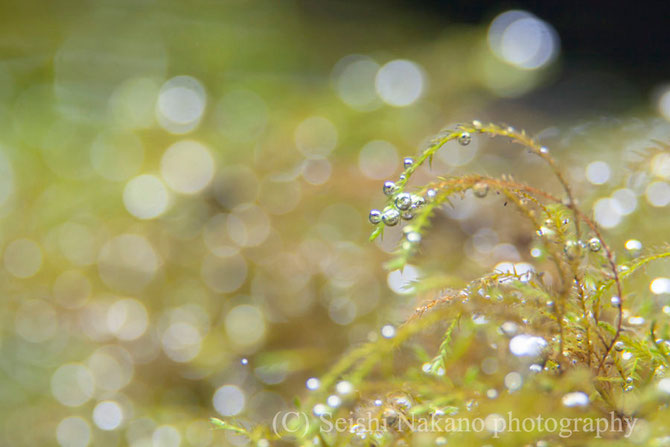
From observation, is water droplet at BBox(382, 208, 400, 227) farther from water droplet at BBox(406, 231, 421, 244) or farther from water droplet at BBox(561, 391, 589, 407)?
water droplet at BBox(561, 391, 589, 407)

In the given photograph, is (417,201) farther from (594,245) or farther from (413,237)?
(594,245)

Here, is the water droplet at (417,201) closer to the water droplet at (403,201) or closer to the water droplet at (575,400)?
the water droplet at (403,201)

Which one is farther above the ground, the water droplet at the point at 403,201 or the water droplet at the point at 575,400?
the water droplet at the point at 403,201

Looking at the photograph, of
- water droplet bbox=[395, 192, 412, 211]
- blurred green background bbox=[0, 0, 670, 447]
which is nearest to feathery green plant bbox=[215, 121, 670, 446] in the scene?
water droplet bbox=[395, 192, 412, 211]

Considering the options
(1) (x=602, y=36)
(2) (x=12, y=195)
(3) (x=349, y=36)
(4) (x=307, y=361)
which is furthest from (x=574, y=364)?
(1) (x=602, y=36)

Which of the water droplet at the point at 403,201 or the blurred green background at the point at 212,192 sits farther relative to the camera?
the blurred green background at the point at 212,192

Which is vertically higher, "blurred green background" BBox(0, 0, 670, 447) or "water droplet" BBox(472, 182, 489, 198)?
"water droplet" BBox(472, 182, 489, 198)

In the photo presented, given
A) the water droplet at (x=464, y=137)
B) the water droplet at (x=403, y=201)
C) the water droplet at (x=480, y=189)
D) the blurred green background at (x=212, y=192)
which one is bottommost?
the blurred green background at (x=212, y=192)

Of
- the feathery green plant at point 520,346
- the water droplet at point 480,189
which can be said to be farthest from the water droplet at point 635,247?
the water droplet at point 480,189
